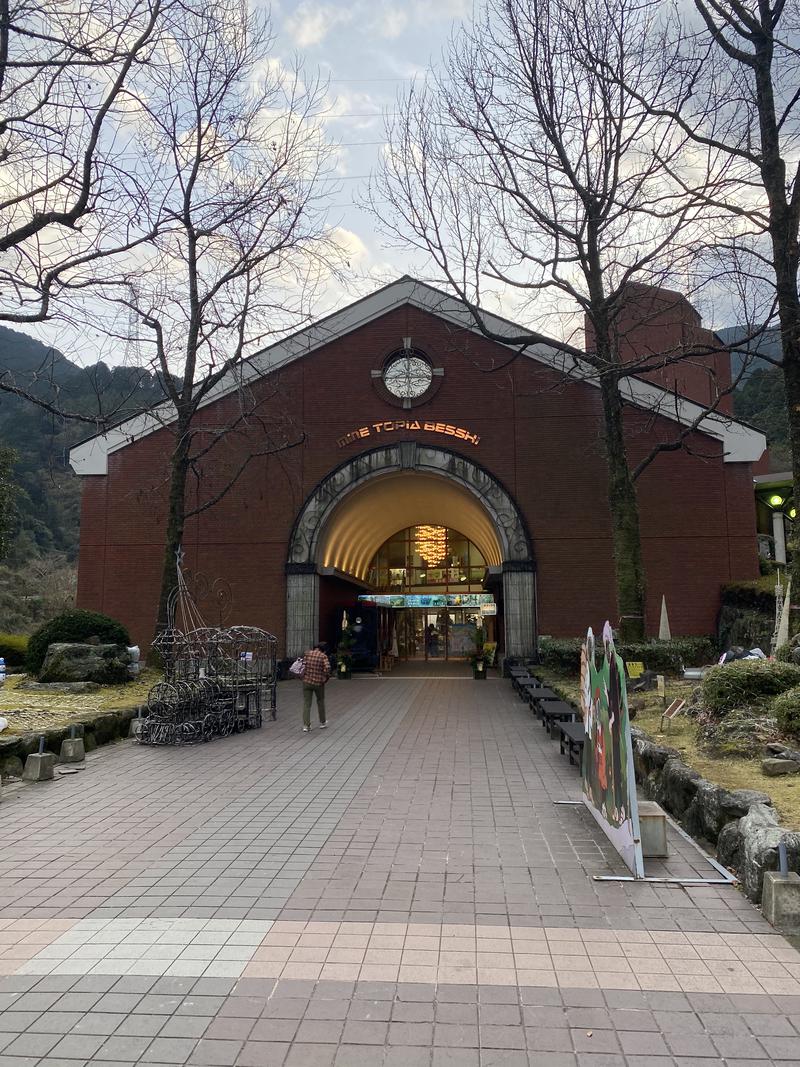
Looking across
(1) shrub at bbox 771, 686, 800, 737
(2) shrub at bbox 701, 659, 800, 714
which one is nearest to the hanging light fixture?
(2) shrub at bbox 701, 659, 800, 714

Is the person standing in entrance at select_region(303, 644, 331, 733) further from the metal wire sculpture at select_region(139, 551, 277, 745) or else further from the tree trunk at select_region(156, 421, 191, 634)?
the tree trunk at select_region(156, 421, 191, 634)

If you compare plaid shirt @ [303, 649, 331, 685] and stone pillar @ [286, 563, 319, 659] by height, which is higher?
stone pillar @ [286, 563, 319, 659]

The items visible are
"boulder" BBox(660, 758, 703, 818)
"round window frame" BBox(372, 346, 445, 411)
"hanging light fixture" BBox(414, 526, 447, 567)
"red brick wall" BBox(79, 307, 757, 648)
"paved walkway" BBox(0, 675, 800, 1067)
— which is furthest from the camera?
"hanging light fixture" BBox(414, 526, 447, 567)

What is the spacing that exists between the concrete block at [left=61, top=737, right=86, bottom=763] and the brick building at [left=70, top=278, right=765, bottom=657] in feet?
36.0

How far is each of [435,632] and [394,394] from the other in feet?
42.5

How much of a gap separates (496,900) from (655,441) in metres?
17.9

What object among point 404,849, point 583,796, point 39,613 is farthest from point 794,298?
point 39,613

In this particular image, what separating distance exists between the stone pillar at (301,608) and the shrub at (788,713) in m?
14.6

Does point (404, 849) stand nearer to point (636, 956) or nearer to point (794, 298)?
point (636, 956)

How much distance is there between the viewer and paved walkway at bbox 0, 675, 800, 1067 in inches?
126

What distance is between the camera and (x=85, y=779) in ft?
28.9

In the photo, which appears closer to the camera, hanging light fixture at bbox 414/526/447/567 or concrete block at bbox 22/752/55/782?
concrete block at bbox 22/752/55/782

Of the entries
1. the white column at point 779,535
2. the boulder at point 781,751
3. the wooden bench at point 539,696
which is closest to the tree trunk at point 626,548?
the wooden bench at point 539,696

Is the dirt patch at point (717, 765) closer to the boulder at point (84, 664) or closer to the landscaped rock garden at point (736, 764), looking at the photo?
the landscaped rock garden at point (736, 764)
